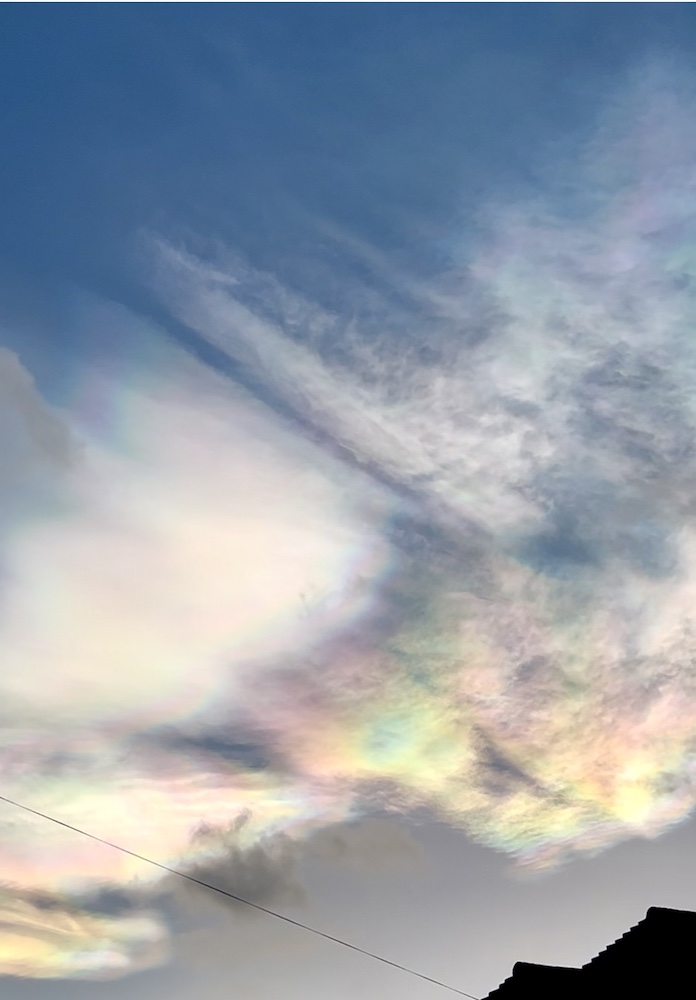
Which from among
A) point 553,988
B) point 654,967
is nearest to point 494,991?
point 553,988

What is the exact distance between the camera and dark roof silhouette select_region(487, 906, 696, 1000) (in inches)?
874

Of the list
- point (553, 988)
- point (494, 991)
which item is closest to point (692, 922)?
point (553, 988)

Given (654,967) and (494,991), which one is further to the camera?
(494,991)

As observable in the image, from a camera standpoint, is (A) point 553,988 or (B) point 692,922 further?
(A) point 553,988

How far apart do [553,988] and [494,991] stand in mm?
2104

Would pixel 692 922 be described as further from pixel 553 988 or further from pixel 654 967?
pixel 553 988

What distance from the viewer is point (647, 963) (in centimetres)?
2262

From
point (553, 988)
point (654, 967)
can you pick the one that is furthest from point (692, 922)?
point (553, 988)

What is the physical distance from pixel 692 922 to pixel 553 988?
4.48 meters

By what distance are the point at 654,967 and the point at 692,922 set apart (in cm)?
141

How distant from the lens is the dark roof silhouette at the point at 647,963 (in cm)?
2220

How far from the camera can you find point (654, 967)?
2252 cm

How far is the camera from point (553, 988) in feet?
81.1

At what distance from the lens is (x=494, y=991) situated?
26.1 metres
